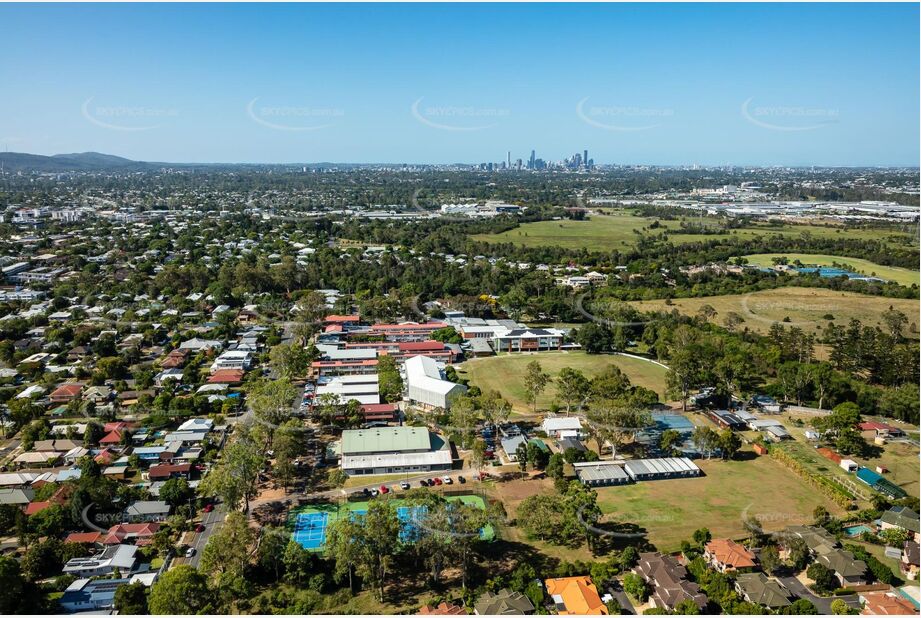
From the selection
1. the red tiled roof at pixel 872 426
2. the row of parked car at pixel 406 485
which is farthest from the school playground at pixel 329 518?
the red tiled roof at pixel 872 426

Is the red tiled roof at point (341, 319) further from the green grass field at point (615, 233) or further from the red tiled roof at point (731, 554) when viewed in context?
the green grass field at point (615, 233)

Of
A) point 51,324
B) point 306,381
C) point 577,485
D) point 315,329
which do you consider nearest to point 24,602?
point 577,485

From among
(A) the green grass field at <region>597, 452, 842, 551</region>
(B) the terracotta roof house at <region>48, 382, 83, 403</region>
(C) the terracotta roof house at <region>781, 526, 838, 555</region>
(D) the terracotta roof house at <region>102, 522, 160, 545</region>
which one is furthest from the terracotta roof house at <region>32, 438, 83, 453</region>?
(C) the terracotta roof house at <region>781, 526, 838, 555</region>

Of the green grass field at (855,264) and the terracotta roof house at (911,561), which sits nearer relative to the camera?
the terracotta roof house at (911,561)

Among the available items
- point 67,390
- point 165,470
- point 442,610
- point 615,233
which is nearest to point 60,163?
point 615,233

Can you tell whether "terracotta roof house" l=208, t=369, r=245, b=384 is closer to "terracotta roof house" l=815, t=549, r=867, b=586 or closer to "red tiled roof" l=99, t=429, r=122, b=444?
"red tiled roof" l=99, t=429, r=122, b=444

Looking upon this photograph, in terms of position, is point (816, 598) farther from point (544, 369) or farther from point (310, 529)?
point (544, 369)

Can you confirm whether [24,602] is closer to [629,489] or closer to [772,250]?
[629,489]
